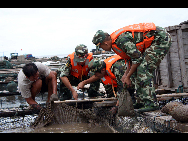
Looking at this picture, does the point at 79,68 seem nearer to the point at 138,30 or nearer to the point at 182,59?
the point at 138,30

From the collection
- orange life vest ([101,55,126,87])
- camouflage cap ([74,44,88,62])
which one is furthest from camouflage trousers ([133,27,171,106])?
camouflage cap ([74,44,88,62])

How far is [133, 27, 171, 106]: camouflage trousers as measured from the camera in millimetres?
3969

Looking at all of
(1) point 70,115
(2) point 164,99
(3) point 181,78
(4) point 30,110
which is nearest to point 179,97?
(2) point 164,99

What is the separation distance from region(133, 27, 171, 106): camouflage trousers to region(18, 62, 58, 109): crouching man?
5.39ft

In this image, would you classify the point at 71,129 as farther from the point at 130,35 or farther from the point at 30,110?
the point at 130,35

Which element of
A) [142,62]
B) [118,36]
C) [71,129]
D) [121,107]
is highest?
[118,36]

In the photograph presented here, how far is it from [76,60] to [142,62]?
5.75 ft

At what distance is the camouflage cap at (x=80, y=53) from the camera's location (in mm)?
5145

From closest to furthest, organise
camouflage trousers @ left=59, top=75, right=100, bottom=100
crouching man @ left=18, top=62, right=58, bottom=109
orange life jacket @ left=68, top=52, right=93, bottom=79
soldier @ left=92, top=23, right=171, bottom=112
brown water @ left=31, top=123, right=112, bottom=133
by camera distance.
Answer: brown water @ left=31, top=123, right=112, bottom=133, soldier @ left=92, top=23, right=171, bottom=112, crouching man @ left=18, top=62, right=58, bottom=109, orange life jacket @ left=68, top=52, right=93, bottom=79, camouflage trousers @ left=59, top=75, right=100, bottom=100

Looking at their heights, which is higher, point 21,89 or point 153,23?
point 153,23

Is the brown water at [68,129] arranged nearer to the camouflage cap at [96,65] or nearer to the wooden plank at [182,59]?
the camouflage cap at [96,65]

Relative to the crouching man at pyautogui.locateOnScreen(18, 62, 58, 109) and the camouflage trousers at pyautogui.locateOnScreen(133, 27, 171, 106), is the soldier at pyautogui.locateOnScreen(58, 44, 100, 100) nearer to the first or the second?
the crouching man at pyautogui.locateOnScreen(18, 62, 58, 109)

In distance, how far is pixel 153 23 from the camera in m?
4.09

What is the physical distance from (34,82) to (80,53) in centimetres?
119
